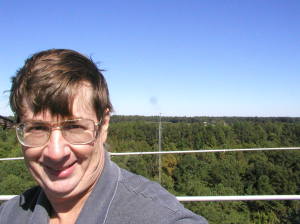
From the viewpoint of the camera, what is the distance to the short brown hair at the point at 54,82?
0.83 m

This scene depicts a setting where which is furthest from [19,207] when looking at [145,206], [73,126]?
[145,206]

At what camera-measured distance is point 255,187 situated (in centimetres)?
3066

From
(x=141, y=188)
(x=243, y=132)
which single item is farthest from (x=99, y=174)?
(x=243, y=132)

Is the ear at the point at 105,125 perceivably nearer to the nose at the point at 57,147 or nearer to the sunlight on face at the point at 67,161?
the sunlight on face at the point at 67,161

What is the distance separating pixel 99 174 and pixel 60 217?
0.59 feet

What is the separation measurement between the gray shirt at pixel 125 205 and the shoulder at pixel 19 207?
2cm

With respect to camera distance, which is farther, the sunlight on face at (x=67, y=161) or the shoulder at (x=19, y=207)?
the shoulder at (x=19, y=207)

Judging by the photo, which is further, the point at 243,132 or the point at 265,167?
the point at 243,132

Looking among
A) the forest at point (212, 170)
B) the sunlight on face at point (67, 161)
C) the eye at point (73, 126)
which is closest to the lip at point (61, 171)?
the sunlight on face at point (67, 161)

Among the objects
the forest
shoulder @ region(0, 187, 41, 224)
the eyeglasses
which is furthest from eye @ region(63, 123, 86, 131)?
the forest

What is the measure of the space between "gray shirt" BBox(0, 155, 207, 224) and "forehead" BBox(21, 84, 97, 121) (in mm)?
165

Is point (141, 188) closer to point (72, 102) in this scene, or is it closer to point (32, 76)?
point (72, 102)

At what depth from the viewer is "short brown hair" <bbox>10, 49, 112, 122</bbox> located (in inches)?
32.5

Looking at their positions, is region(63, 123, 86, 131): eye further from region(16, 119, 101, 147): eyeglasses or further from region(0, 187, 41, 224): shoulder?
region(0, 187, 41, 224): shoulder
